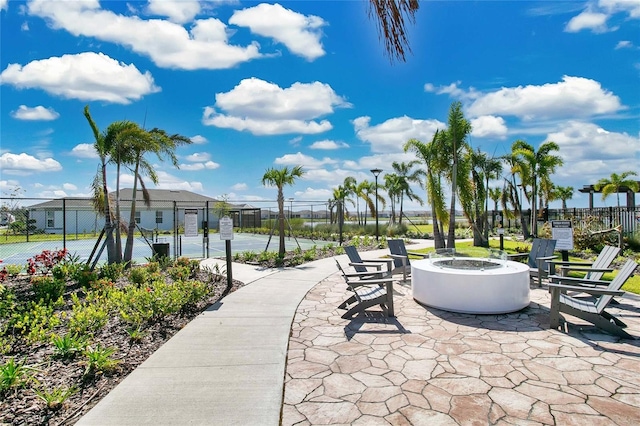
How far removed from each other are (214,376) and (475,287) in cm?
434

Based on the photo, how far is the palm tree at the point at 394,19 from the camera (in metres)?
2.43

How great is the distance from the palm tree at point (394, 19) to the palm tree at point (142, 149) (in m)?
9.35

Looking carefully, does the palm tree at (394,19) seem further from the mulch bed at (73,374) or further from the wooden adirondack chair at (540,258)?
the wooden adirondack chair at (540,258)

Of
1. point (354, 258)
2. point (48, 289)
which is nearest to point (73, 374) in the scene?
point (48, 289)

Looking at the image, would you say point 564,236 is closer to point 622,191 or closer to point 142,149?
point 142,149

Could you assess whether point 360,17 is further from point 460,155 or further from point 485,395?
point 460,155

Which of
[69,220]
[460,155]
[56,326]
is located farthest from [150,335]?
[69,220]

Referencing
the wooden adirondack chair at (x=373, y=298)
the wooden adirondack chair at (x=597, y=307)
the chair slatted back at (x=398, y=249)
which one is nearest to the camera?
the wooden adirondack chair at (x=597, y=307)

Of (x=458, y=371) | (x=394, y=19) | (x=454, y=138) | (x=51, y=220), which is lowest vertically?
(x=458, y=371)

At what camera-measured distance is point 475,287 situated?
20.4 ft

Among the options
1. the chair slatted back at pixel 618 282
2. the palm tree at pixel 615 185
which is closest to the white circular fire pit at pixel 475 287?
the chair slatted back at pixel 618 282

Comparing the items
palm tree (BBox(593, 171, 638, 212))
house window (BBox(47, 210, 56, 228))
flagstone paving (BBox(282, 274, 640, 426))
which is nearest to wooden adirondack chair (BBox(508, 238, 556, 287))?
flagstone paving (BBox(282, 274, 640, 426))

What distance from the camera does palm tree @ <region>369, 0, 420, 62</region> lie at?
2426mm

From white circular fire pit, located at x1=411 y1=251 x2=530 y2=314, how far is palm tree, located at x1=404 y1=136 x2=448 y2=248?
10063mm
